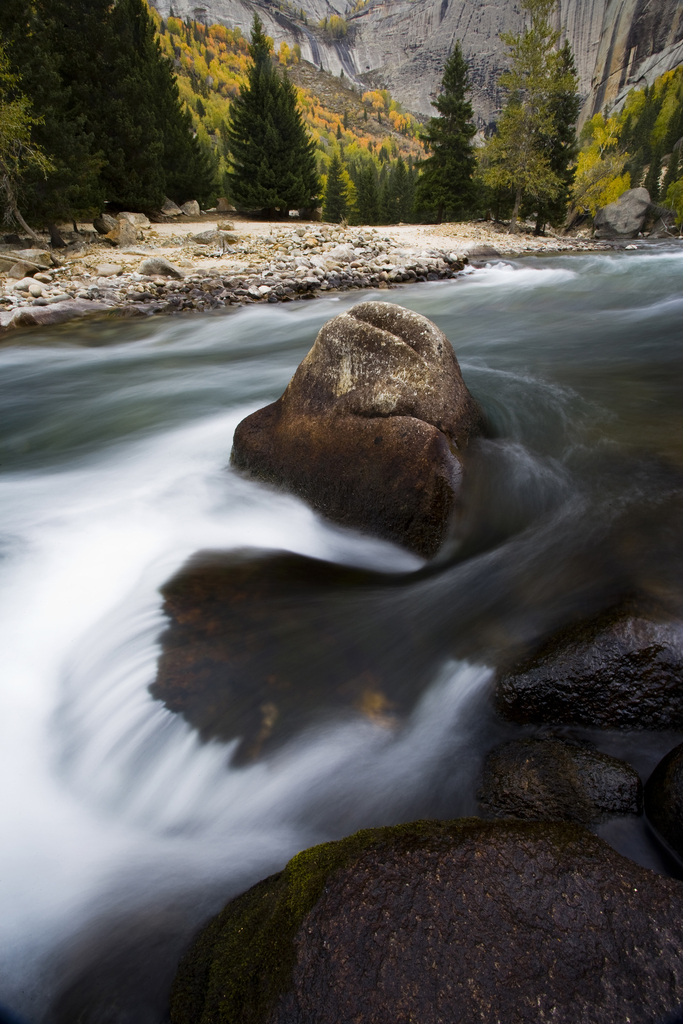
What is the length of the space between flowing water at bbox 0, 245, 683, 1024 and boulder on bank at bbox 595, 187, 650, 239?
37.8 metres

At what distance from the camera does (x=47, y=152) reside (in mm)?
14305

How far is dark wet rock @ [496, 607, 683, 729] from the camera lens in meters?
2.07

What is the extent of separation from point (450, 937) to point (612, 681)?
1.28 metres

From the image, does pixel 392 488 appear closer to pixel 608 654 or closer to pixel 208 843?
pixel 608 654

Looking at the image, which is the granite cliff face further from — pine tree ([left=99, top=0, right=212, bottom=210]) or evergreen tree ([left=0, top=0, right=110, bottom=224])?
evergreen tree ([left=0, top=0, right=110, bottom=224])

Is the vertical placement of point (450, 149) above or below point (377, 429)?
above

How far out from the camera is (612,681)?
2.09 m

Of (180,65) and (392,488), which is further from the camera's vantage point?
(180,65)

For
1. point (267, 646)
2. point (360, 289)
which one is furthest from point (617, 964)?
point (360, 289)

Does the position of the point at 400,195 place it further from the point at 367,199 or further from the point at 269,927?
the point at 269,927

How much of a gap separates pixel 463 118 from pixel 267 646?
33018 millimetres

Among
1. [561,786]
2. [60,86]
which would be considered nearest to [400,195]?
[60,86]

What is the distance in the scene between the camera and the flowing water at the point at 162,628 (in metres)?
1.75

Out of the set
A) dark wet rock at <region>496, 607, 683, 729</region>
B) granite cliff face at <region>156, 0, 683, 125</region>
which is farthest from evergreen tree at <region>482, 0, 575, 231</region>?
granite cliff face at <region>156, 0, 683, 125</region>
